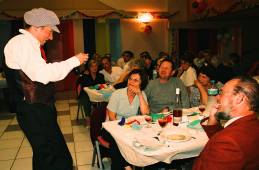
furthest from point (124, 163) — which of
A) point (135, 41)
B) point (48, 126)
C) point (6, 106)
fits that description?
point (135, 41)

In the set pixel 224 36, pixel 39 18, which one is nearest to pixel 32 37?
pixel 39 18

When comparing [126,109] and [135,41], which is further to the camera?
[135,41]

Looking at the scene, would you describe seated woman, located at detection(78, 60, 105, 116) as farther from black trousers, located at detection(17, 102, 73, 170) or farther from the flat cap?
the flat cap

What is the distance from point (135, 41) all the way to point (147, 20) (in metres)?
0.75

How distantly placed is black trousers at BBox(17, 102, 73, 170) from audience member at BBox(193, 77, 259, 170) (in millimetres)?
1106

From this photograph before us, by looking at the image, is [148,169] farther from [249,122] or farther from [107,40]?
[107,40]

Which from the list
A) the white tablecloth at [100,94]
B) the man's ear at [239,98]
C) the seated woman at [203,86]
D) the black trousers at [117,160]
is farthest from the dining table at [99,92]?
the man's ear at [239,98]

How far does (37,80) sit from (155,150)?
0.93 m

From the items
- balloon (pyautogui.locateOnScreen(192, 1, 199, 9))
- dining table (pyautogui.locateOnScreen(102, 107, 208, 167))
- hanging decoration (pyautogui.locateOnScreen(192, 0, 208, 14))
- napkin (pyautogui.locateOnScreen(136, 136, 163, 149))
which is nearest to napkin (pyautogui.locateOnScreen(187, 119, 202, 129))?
dining table (pyautogui.locateOnScreen(102, 107, 208, 167))

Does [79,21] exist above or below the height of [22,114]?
above

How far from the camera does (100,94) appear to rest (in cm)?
454

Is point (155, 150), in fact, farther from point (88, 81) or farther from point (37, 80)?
point (88, 81)

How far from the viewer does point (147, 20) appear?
29.8ft

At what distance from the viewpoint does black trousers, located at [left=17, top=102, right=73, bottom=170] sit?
211cm
